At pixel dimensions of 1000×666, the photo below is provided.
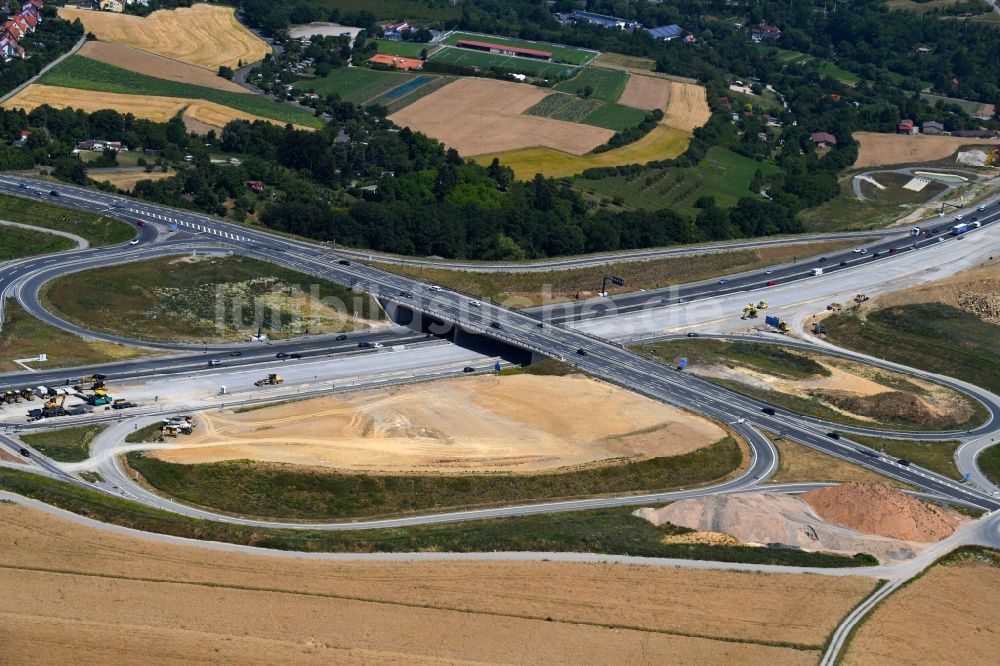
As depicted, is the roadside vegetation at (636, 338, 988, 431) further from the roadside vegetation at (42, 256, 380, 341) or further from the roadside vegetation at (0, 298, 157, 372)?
the roadside vegetation at (0, 298, 157, 372)

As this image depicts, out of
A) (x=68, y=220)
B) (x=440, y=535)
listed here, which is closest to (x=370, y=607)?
(x=440, y=535)

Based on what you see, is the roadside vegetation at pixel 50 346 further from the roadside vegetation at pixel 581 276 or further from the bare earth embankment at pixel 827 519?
the bare earth embankment at pixel 827 519

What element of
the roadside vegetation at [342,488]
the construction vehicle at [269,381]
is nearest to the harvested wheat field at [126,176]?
the construction vehicle at [269,381]

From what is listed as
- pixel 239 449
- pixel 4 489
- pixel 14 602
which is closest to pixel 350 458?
pixel 239 449

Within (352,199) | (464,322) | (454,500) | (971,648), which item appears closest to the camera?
(971,648)

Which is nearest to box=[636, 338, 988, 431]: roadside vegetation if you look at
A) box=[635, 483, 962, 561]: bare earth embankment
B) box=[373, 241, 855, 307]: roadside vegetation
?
box=[373, 241, 855, 307]: roadside vegetation

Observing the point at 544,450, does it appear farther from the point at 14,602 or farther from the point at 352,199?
the point at 352,199

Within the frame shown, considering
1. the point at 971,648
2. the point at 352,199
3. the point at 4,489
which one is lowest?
the point at 971,648
